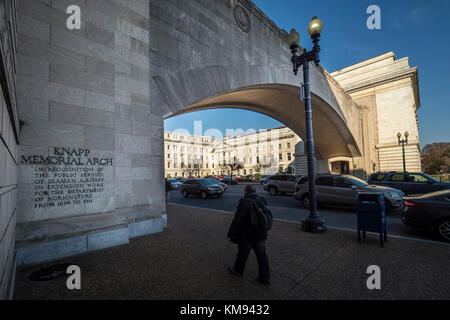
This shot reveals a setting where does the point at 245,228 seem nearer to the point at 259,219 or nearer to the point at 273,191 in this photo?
the point at 259,219

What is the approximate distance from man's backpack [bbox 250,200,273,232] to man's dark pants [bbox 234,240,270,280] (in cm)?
28

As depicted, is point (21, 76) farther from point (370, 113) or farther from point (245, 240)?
point (370, 113)

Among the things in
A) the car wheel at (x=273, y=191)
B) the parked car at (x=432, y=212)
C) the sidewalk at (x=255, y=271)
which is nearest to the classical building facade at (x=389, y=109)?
the car wheel at (x=273, y=191)

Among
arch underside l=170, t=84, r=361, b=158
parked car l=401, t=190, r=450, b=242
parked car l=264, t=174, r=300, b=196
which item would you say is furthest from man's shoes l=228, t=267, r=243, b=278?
parked car l=264, t=174, r=300, b=196

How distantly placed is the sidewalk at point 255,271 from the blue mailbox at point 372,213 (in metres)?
0.45

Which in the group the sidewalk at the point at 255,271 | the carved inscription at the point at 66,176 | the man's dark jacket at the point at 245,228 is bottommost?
the sidewalk at the point at 255,271

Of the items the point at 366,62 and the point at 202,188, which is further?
the point at 366,62

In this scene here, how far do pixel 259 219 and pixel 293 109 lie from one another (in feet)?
77.8

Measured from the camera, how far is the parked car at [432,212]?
18.1ft

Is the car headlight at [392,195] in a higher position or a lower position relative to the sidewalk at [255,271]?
higher

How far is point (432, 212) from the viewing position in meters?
5.71

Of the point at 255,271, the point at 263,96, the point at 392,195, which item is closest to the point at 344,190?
the point at 392,195

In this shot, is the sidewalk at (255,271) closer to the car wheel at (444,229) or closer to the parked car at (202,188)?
the car wheel at (444,229)
